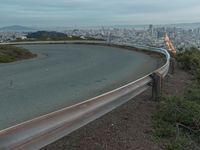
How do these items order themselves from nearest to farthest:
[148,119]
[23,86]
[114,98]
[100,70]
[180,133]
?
[114,98]
[180,133]
[148,119]
[23,86]
[100,70]

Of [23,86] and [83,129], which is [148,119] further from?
[23,86]

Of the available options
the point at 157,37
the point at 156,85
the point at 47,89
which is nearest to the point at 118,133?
the point at 156,85

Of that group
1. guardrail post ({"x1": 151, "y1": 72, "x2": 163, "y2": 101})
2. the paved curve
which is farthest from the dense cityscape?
guardrail post ({"x1": 151, "y1": 72, "x2": 163, "y2": 101})

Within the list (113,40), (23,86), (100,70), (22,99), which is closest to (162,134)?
(22,99)

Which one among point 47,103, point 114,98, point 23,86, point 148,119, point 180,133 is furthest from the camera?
point 23,86

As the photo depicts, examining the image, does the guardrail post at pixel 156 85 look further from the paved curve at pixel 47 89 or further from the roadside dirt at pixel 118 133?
the paved curve at pixel 47 89

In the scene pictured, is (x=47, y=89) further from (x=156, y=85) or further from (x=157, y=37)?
(x=157, y=37)

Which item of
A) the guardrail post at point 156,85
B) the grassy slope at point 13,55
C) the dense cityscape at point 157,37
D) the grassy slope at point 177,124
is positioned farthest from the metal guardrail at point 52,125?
the dense cityscape at point 157,37

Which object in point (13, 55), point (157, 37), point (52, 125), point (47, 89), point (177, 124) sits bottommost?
point (157, 37)
